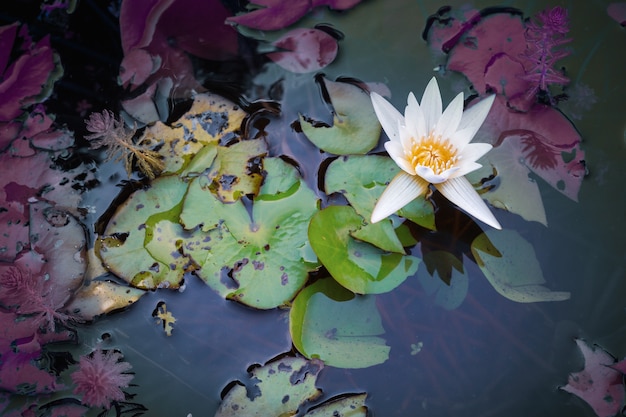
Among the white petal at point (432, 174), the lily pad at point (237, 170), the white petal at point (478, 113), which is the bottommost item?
the lily pad at point (237, 170)

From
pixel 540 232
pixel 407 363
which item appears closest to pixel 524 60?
pixel 540 232

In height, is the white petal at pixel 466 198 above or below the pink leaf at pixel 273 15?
below

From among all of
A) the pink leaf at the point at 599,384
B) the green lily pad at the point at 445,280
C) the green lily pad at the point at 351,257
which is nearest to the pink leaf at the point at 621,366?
the pink leaf at the point at 599,384

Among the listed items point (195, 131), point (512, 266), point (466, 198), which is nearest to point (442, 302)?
point (512, 266)

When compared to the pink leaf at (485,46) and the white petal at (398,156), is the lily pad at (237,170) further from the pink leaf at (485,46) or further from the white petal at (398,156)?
the pink leaf at (485,46)

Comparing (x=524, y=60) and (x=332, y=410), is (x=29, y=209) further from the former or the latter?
(x=524, y=60)

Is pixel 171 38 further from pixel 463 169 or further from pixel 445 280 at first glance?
pixel 445 280

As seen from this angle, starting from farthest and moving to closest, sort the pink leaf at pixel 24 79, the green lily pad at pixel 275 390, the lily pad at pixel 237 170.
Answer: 1. the pink leaf at pixel 24 79
2. the lily pad at pixel 237 170
3. the green lily pad at pixel 275 390

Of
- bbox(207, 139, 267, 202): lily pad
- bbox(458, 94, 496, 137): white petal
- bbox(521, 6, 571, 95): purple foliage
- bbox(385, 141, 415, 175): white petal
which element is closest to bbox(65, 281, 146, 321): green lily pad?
bbox(207, 139, 267, 202): lily pad
